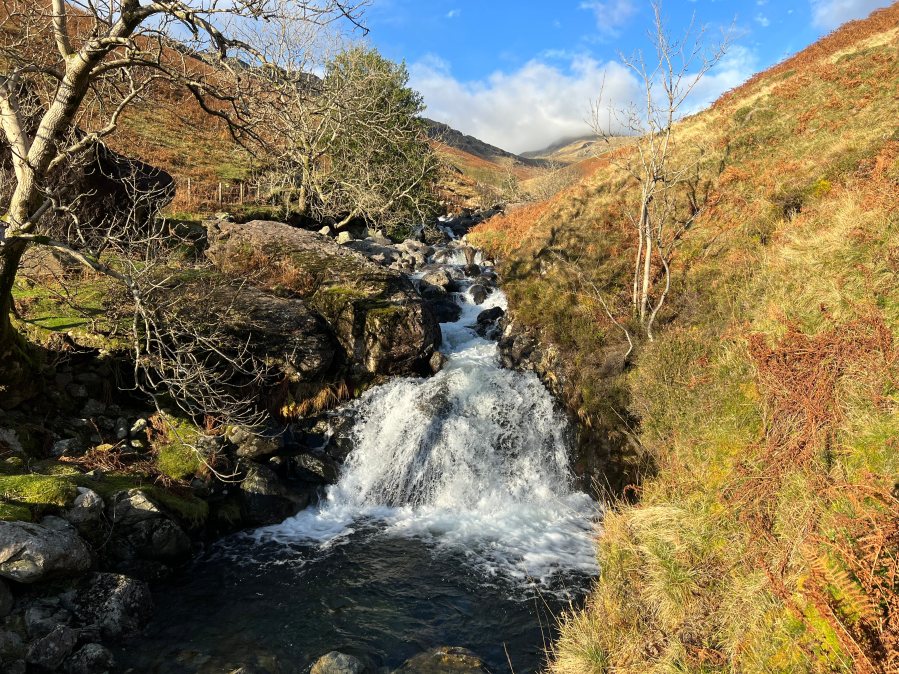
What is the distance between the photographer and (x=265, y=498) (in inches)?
416

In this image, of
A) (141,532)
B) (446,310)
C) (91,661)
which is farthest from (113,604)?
(446,310)

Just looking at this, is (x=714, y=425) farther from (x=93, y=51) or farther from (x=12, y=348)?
(x=12, y=348)

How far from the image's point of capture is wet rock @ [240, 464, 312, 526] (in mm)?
10422

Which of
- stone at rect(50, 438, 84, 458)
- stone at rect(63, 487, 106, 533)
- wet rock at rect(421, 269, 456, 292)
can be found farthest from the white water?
wet rock at rect(421, 269, 456, 292)

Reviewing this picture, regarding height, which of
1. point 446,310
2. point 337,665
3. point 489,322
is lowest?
point 337,665

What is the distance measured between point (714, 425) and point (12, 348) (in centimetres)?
1332

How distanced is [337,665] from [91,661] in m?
3.27

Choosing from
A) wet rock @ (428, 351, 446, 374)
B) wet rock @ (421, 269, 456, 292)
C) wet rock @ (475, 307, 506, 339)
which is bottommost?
wet rock @ (428, 351, 446, 374)

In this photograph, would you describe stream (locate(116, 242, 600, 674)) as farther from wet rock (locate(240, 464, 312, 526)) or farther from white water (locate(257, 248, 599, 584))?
wet rock (locate(240, 464, 312, 526))

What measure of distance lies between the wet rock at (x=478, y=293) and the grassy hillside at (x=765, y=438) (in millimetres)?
4466

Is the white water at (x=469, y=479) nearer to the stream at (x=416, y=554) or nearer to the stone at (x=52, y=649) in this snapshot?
the stream at (x=416, y=554)

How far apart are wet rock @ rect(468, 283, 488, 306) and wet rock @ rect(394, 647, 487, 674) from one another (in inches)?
556

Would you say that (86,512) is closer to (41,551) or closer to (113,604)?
(41,551)

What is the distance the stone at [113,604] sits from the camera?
22.3ft
